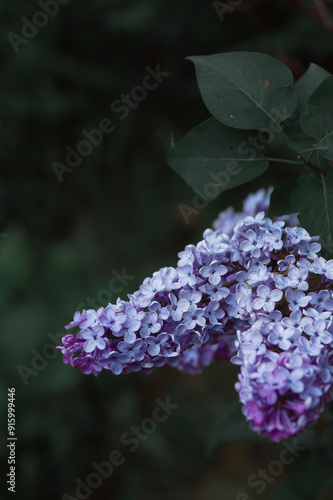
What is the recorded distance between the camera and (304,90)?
108cm

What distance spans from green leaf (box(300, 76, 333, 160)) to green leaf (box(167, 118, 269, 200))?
0.10 meters

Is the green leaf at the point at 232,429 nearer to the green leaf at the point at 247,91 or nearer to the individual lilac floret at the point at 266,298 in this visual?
the individual lilac floret at the point at 266,298

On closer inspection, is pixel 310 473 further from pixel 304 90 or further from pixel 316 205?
pixel 304 90

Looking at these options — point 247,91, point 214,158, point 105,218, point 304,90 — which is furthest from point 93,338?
point 105,218

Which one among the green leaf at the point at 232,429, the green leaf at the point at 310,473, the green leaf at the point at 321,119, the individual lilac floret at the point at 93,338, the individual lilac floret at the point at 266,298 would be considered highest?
the individual lilac floret at the point at 93,338

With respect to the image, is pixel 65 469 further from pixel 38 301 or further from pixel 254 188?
pixel 254 188

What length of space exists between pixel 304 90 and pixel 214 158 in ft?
0.79

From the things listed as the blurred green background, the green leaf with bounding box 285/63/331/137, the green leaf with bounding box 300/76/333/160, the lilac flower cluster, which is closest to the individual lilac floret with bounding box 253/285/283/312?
the lilac flower cluster

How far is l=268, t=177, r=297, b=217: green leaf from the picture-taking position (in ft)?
3.27

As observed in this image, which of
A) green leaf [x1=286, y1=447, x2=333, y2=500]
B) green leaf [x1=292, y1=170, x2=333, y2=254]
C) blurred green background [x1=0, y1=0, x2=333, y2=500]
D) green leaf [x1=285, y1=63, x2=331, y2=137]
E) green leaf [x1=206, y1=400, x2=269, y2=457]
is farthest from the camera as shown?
blurred green background [x1=0, y1=0, x2=333, y2=500]

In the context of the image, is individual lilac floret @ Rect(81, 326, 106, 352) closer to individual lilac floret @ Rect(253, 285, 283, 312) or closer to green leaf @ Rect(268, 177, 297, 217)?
individual lilac floret @ Rect(253, 285, 283, 312)

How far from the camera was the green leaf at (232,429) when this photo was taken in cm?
147

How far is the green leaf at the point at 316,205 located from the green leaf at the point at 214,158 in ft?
0.29

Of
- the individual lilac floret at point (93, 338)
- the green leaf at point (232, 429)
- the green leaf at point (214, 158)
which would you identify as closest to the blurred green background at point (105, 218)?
the green leaf at point (232, 429)
